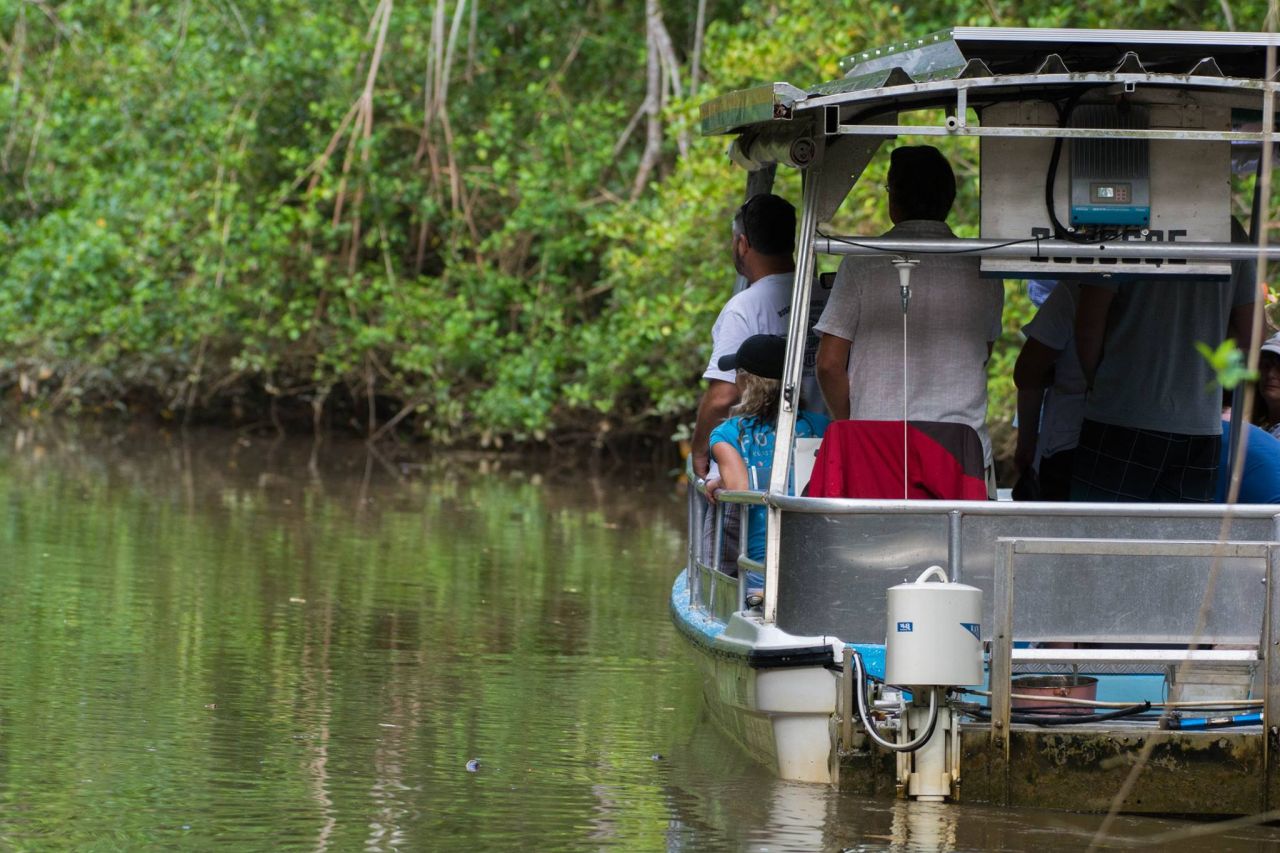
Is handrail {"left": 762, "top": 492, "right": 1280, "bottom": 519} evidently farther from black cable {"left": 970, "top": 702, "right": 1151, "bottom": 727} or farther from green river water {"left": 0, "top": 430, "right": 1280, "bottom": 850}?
green river water {"left": 0, "top": 430, "right": 1280, "bottom": 850}

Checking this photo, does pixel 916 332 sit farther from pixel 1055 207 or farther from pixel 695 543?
pixel 695 543

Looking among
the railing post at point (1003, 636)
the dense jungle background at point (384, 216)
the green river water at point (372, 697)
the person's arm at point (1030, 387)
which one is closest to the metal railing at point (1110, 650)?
the railing post at point (1003, 636)

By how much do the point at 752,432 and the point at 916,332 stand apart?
0.90 m

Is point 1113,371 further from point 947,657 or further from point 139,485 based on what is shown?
point 139,485

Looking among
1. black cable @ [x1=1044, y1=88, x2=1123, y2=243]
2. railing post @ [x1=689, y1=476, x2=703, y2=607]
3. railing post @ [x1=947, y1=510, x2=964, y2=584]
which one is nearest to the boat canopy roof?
black cable @ [x1=1044, y1=88, x2=1123, y2=243]

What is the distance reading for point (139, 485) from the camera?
15.5 m

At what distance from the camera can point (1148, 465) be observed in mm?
6516

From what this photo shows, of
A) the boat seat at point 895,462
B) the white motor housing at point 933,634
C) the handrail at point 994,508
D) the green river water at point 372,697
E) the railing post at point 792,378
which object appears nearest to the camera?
the white motor housing at point 933,634

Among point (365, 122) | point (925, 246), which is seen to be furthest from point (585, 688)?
point (365, 122)

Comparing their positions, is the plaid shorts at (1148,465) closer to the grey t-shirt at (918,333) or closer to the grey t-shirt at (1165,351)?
the grey t-shirt at (1165,351)

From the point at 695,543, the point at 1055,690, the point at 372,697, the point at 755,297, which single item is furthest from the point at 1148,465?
the point at 372,697

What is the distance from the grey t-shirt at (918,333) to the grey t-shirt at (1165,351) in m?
0.60

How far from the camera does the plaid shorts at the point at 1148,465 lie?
646cm

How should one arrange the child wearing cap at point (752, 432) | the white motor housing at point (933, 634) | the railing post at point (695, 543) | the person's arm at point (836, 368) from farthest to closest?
the railing post at point (695, 543) → the child wearing cap at point (752, 432) → the person's arm at point (836, 368) → the white motor housing at point (933, 634)
